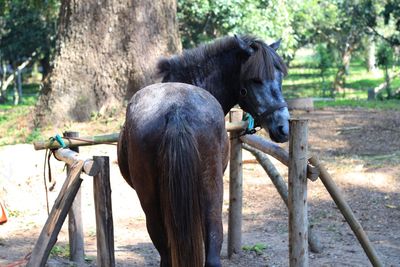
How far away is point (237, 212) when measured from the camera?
6.05 meters

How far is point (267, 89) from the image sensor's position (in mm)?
4594

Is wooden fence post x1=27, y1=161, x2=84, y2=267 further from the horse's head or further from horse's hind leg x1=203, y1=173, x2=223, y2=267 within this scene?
the horse's head

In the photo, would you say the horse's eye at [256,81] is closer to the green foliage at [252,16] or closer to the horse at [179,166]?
the horse at [179,166]

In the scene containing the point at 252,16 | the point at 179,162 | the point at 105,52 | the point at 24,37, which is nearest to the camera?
the point at 179,162

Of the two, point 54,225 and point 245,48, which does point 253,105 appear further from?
point 54,225

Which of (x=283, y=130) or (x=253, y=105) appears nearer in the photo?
(x=283, y=130)

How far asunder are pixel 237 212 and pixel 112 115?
5.32 metres

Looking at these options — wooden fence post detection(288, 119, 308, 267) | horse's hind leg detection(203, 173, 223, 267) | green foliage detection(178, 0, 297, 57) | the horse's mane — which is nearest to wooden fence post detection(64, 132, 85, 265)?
the horse's mane

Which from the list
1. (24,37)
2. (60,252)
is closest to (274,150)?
(60,252)

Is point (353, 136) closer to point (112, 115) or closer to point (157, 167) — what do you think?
point (112, 115)

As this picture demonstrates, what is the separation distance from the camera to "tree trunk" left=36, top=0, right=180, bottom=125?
10914 millimetres

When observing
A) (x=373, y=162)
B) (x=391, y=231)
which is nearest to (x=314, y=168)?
(x=391, y=231)

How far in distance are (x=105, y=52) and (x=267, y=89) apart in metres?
6.90

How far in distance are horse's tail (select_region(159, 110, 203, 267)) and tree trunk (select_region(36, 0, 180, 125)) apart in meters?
7.57
